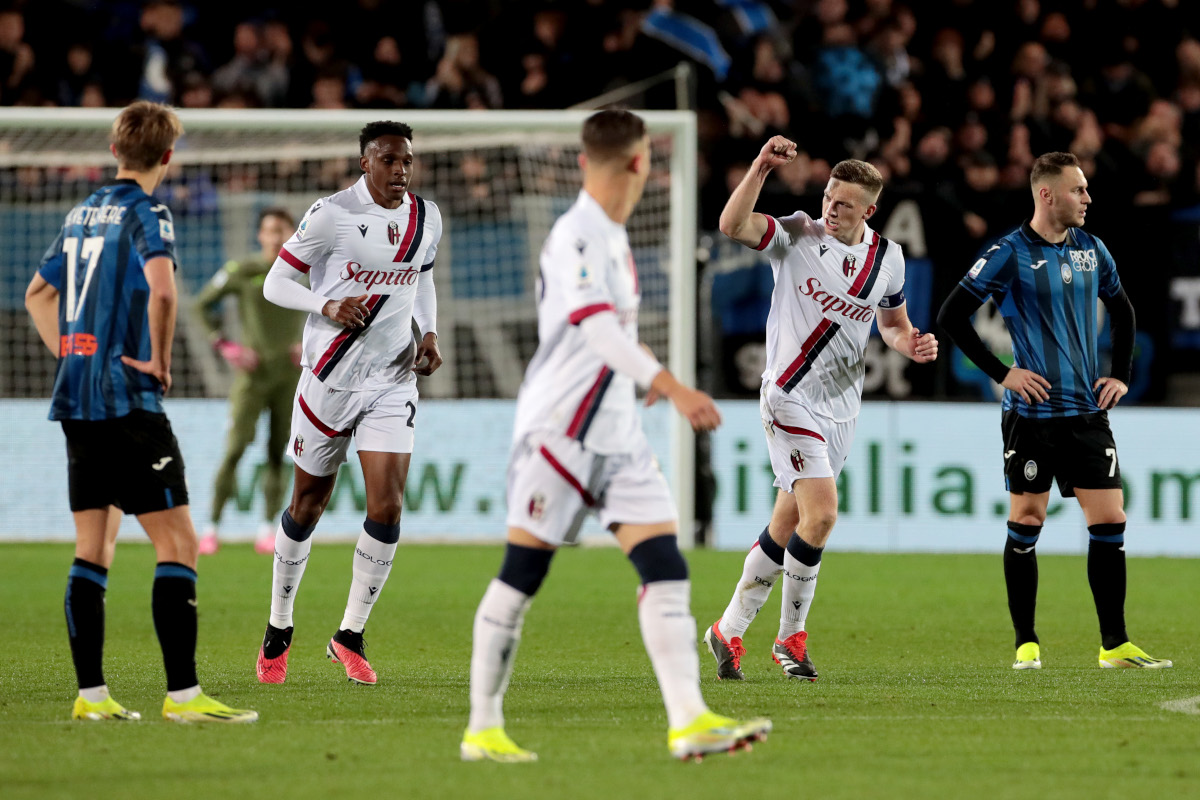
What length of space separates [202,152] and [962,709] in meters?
10.2

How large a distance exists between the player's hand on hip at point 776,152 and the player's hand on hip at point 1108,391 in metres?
2.10

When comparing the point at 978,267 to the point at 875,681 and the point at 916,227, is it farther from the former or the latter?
the point at 916,227

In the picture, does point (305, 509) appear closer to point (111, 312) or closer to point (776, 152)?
point (111, 312)

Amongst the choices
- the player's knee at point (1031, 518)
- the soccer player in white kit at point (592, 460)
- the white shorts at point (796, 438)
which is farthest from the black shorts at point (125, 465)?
the player's knee at point (1031, 518)

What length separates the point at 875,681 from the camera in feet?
21.5

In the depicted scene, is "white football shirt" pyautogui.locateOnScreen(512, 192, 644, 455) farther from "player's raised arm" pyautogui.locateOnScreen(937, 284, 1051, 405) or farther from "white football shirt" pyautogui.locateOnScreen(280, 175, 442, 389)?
"player's raised arm" pyautogui.locateOnScreen(937, 284, 1051, 405)

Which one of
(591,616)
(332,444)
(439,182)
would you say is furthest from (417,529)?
(332,444)

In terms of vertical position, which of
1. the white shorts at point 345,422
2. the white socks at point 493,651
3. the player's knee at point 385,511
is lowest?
the white socks at point 493,651

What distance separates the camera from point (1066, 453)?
7.21 metres

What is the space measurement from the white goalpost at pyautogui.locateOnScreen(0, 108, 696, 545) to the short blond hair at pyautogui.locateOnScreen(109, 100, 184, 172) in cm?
811

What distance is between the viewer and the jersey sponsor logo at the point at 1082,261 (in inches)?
286

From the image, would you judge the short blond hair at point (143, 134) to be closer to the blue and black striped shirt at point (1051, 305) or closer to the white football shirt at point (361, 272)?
the white football shirt at point (361, 272)

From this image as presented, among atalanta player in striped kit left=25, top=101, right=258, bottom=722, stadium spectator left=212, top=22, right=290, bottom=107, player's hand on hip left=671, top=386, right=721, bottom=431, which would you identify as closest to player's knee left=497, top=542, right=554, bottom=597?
player's hand on hip left=671, top=386, right=721, bottom=431

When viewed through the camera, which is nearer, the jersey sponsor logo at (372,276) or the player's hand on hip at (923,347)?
the jersey sponsor logo at (372,276)
